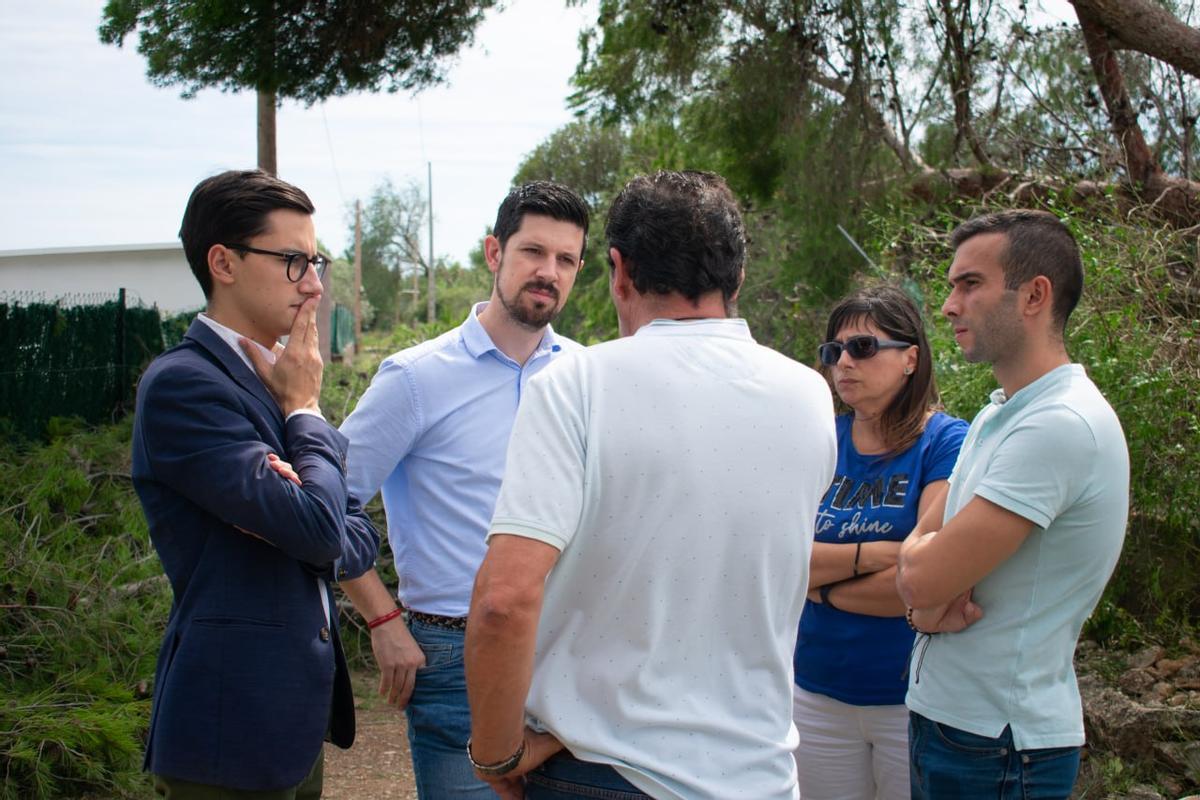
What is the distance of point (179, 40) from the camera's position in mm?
7387

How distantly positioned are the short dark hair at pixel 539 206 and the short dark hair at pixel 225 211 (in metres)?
0.83

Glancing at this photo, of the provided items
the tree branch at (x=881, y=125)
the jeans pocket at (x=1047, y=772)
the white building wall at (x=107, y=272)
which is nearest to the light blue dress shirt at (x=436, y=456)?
the jeans pocket at (x=1047, y=772)

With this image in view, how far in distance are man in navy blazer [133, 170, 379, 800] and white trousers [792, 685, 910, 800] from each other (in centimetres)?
145

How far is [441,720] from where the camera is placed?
9.12 ft

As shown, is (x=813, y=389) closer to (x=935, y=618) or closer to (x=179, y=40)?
(x=935, y=618)

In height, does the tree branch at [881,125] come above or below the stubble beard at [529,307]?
above

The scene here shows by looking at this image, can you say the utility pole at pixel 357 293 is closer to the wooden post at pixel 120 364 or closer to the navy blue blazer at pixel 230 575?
the wooden post at pixel 120 364

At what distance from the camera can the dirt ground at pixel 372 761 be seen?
5.47m

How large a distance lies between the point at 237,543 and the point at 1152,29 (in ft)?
21.6

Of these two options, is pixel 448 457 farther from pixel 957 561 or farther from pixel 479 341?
pixel 957 561

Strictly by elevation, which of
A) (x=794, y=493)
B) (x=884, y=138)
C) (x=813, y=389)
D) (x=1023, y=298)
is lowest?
(x=794, y=493)

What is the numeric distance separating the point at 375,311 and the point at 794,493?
66.7 meters

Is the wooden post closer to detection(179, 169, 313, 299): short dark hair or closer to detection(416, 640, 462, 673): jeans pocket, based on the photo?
detection(416, 640, 462, 673): jeans pocket

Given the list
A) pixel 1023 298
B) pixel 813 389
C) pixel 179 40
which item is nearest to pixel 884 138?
pixel 179 40
